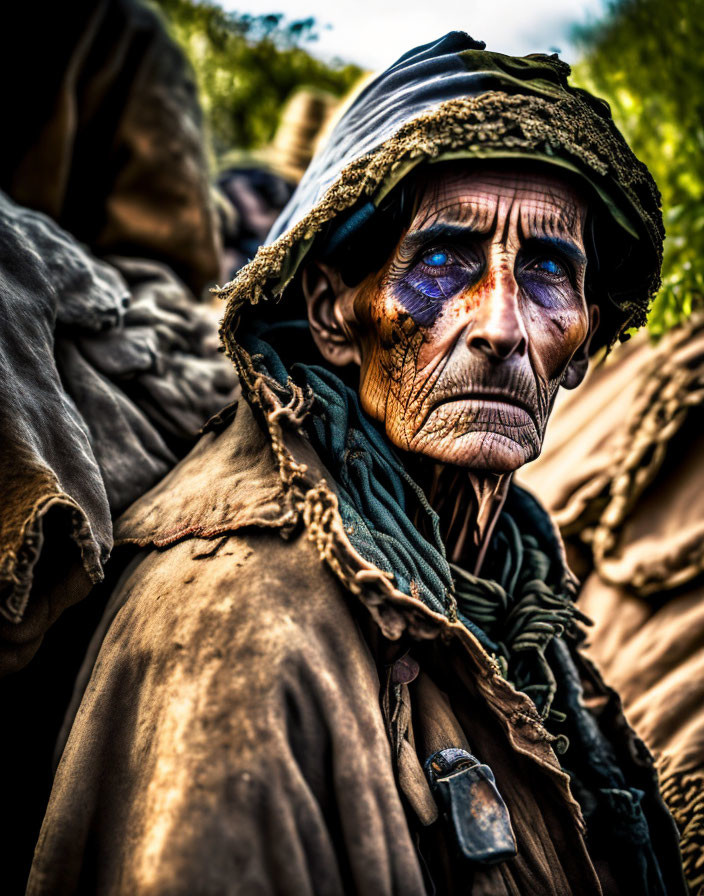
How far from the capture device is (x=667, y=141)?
346 cm

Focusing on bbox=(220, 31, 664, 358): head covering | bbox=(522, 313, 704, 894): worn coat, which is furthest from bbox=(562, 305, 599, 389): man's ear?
bbox=(522, 313, 704, 894): worn coat

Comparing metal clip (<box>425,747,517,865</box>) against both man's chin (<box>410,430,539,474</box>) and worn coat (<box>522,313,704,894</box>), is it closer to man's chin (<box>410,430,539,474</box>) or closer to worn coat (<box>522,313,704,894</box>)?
man's chin (<box>410,430,539,474</box>)

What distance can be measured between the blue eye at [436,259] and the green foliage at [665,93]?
1.64 metres

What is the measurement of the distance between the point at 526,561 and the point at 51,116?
7.81 ft

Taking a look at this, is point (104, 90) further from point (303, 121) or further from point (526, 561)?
point (303, 121)

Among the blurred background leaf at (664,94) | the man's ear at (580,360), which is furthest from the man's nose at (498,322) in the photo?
the blurred background leaf at (664,94)

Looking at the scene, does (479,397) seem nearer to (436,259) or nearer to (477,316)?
(477,316)

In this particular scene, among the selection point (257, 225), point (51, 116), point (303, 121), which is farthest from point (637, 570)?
point (303, 121)

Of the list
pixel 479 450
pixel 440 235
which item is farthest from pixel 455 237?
pixel 479 450

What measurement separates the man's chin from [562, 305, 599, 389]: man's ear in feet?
1.43

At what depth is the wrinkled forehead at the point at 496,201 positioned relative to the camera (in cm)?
162

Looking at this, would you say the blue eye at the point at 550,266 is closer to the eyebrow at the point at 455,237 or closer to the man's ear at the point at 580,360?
the eyebrow at the point at 455,237

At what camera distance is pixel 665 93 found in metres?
3.47

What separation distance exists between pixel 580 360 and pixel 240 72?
21.7 ft
